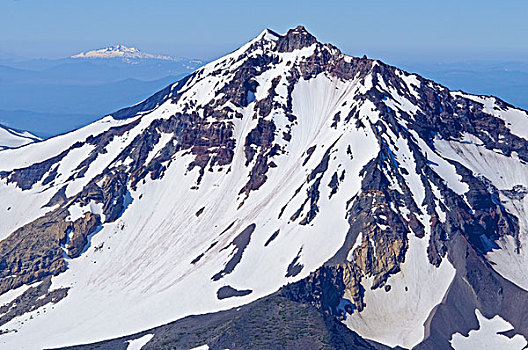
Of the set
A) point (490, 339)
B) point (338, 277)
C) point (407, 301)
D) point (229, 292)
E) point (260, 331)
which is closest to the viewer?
point (260, 331)

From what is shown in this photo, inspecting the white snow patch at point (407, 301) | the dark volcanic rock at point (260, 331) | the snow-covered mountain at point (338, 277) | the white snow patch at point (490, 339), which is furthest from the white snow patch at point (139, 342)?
the white snow patch at point (490, 339)

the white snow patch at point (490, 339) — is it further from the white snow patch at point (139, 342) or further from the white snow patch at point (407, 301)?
the white snow patch at point (139, 342)

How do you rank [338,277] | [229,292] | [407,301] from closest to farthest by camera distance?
[407,301] → [338,277] → [229,292]

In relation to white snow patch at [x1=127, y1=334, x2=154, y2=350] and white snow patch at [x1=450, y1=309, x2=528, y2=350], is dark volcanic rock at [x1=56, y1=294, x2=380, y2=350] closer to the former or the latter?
white snow patch at [x1=127, y1=334, x2=154, y2=350]

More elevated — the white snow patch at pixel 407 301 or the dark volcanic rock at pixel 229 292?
the dark volcanic rock at pixel 229 292

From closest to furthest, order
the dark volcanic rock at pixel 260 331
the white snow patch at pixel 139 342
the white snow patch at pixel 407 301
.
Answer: the dark volcanic rock at pixel 260 331, the white snow patch at pixel 139 342, the white snow patch at pixel 407 301

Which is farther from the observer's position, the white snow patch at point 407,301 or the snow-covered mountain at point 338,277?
the white snow patch at point 407,301

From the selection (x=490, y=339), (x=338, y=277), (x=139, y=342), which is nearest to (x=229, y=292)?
(x=139, y=342)

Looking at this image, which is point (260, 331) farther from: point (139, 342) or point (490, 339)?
point (490, 339)

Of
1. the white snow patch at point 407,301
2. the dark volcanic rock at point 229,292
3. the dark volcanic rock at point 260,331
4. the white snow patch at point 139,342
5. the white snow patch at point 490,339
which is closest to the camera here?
the dark volcanic rock at point 260,331

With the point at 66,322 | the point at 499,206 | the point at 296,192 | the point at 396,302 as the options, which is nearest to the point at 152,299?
the point at 66,322

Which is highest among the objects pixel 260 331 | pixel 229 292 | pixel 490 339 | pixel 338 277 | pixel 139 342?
pixel 229 292

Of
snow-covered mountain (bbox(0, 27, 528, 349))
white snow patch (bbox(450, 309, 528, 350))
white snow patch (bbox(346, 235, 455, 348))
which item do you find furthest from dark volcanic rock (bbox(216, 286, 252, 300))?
white snow patch (bbox(450, 309, 528, 350))
